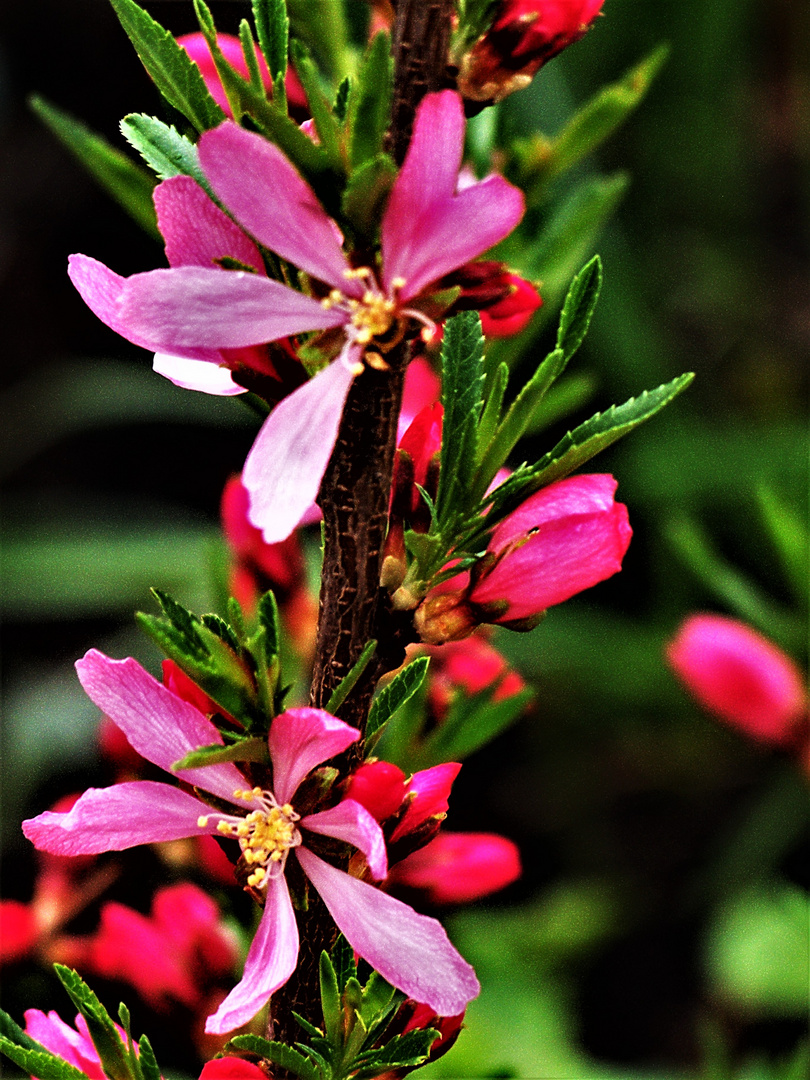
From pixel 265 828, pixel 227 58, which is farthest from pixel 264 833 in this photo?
pixel 227 58

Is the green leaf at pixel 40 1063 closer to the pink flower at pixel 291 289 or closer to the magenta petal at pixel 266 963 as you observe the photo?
the magenta petal at pixel 266 963

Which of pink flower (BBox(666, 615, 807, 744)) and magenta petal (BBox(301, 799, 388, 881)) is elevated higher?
magenta petal (BBox(301, 799, 388, 881))

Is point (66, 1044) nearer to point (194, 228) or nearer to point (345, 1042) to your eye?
point (345, 1042)

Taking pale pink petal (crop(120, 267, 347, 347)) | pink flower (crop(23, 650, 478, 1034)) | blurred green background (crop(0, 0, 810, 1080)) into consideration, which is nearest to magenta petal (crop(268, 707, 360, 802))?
pink flower (crop(23, 650, 478, 1034))

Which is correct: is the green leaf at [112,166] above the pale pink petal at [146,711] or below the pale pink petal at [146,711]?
→ above

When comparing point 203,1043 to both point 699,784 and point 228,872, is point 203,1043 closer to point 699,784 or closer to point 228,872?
point 228,872

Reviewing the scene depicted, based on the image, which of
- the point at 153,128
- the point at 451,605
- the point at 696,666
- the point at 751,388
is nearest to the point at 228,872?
the point at 451,605

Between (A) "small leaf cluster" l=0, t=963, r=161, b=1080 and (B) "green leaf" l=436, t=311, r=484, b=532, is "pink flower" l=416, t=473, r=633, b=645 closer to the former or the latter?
(B) "green leaf" l=436, t=311, r=484, b=532

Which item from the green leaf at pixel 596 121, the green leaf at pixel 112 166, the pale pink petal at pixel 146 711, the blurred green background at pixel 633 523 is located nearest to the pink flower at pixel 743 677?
the blurred green background at pixel 633 523
